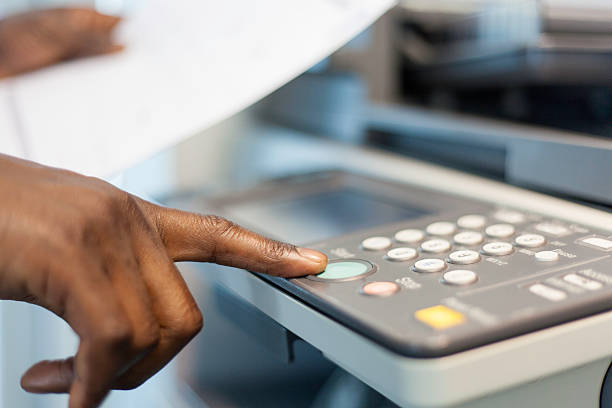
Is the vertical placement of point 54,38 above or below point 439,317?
above

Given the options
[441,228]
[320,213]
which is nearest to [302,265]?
[441,228]

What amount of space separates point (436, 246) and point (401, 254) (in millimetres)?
26

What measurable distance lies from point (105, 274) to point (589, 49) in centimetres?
43

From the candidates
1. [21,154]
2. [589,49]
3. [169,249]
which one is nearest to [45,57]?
[21,154]

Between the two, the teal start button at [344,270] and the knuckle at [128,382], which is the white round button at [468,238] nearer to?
the teal start button at [344,270]

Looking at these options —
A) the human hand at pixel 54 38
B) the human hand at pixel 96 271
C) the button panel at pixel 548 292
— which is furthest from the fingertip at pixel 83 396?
the human hand at pixel 54 38

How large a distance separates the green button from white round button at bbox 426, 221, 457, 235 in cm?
7

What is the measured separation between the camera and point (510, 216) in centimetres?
43

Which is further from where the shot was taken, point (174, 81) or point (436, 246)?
point (174, 81)

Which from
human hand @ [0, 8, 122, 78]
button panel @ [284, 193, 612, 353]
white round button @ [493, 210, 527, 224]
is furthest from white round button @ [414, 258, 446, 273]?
human hand @ [0, 8, 122, 78]

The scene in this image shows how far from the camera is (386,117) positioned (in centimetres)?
70

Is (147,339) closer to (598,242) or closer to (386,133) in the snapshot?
(598,242)

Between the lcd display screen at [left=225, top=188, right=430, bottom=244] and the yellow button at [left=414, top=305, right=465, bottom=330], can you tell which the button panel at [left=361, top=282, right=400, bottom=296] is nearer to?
the yellow button at [left=414, top=305, right=465, bottom=330]

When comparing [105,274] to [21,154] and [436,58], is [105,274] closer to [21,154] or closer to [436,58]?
[21,154]
